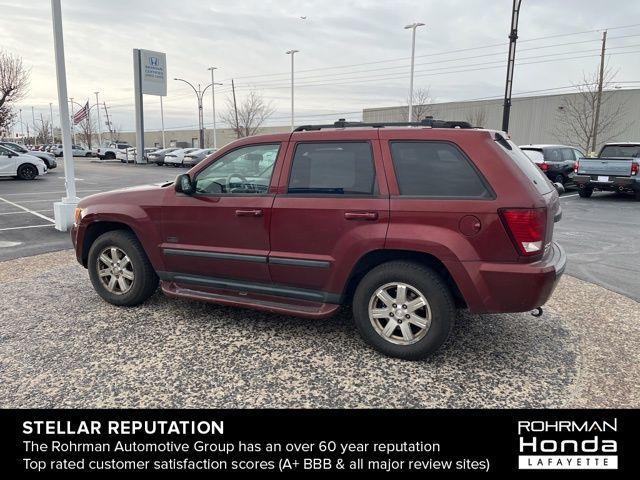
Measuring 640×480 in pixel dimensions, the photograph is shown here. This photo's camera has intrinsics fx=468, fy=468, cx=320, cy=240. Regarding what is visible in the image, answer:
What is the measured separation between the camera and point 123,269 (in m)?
4.64

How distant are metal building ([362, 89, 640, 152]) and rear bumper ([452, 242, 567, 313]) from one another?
40.0 meters

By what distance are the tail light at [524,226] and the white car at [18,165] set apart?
72.6 feet

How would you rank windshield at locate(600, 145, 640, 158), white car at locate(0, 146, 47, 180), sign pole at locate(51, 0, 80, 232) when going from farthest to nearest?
white car at locate(0, 146, 47, 180) → windshield at locate(600, 145, 640, 158) → sign pole at locate(51, 0, 80, 232)

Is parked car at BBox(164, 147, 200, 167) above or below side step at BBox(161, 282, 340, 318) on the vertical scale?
above

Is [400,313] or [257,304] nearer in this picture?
[400,313]

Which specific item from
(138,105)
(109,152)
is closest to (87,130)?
(109,152)

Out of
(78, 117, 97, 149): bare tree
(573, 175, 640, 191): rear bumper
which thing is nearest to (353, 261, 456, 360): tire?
(573, 175, 640, 191): rear bumper

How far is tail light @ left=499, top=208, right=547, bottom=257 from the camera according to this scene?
3158 millimetres

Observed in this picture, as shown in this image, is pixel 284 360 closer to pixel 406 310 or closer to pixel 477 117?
pixel 406 310

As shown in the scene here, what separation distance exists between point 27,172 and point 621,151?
22897mm

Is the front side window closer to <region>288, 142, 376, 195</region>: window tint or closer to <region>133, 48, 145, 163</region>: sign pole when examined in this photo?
<region>288, 142, 376, 195</region>: window tint

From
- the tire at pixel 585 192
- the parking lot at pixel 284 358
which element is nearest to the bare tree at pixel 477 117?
the tire at pixel 585 192

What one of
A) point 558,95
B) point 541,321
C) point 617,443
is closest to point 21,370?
point 617,443

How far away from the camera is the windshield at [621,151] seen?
1440 cm
